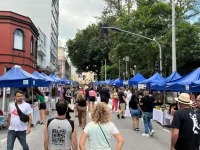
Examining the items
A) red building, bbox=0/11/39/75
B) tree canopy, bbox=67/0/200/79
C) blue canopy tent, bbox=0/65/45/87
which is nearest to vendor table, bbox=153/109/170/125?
blue canopy tent, bbox=0/65/45/87

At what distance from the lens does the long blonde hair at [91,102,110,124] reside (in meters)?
4.39

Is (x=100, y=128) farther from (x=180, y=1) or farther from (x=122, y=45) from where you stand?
(x=180, y=1)

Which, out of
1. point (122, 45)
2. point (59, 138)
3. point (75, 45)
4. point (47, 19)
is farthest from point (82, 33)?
point (59, 138)

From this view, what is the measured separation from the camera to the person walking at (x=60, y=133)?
4.54 metres

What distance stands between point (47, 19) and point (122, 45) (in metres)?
29.1

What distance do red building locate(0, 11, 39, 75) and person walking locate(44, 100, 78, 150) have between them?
26427 millimetres

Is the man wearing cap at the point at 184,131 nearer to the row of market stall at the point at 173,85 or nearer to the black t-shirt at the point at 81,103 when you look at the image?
the row of market stall at the point at 173,85

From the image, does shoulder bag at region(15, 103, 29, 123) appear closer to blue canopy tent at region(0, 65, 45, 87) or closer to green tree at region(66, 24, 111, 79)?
blue canopy tent at region(0, 65, 45, 87)

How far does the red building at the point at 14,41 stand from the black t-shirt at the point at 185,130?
26888 mm

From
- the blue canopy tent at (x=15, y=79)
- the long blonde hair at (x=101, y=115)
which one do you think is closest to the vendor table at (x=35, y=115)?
the blue canopy tent at (x=15, y=79)

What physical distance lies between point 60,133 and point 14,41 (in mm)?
28262

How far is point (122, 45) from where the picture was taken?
29.5 meters

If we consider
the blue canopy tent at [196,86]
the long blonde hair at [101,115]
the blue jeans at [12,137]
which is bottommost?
the blue jeans at [12,137]

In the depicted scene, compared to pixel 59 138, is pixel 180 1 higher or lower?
higher
